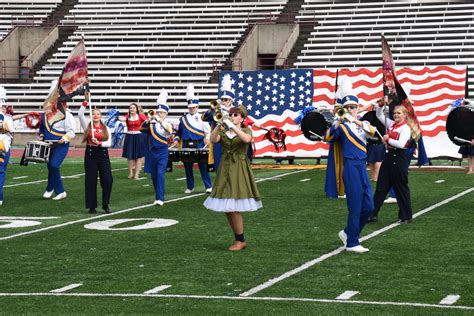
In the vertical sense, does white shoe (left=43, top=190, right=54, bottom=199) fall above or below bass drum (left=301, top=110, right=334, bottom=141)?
below

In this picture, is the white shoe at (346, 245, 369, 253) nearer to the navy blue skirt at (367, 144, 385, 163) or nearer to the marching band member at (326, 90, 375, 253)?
the marching band member at (326, 90, 375, 253)

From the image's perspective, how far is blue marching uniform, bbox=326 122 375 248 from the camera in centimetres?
1229

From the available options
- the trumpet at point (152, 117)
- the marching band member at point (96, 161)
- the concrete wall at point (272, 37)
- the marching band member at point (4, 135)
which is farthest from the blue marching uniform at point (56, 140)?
the concrete wall at point (272, 37)

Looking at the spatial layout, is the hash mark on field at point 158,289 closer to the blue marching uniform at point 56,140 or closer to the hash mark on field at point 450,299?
the hash mark on field at point 450,299

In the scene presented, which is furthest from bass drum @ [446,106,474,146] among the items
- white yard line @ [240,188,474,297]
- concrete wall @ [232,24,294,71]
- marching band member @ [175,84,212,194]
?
concrete wall @ [232,24,294,71]

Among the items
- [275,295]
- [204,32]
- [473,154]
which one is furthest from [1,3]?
[275,295]

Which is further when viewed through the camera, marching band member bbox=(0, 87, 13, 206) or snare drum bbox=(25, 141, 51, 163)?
snare drum bbox=(25, 141, 51, 163)

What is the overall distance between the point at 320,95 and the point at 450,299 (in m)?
19.2

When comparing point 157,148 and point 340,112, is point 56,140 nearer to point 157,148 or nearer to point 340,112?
point 157,148

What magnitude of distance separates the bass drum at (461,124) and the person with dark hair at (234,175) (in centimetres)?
459

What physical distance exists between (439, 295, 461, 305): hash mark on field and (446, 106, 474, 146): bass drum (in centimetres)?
659

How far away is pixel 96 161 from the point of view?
55.9ft

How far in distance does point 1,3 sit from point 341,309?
39947mm

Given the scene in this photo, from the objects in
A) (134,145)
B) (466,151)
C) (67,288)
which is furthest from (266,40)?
(67,288)
